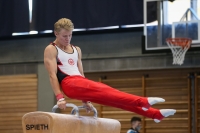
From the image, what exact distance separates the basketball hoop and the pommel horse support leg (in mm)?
5078

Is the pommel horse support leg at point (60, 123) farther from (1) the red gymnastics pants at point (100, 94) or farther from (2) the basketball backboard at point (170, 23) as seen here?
(2) the basketball backboard at point (170, 23)

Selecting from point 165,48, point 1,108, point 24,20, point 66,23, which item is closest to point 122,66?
point 165,48

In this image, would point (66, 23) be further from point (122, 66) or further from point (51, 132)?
point (122, 66)

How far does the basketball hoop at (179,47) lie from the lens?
10.3 meters

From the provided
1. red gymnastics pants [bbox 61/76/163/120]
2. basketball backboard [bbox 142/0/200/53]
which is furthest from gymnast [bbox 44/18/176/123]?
basketball backboard [bbox 142/0/200/53]

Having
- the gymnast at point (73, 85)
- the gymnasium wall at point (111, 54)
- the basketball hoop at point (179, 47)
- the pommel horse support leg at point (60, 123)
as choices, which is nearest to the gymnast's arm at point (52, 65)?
the gymnast at point (73, 85)

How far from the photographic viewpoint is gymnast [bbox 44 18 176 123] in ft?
16.6

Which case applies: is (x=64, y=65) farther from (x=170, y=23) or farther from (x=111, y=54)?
(x=111, y=54)

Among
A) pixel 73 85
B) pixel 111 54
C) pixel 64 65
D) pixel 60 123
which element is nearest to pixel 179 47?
pixel 111 54

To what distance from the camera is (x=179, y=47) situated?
34.8 ft

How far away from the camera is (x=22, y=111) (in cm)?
1315

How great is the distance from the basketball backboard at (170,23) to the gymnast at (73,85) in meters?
5.40

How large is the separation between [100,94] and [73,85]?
1.11 feet

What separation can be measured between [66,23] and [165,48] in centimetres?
581
